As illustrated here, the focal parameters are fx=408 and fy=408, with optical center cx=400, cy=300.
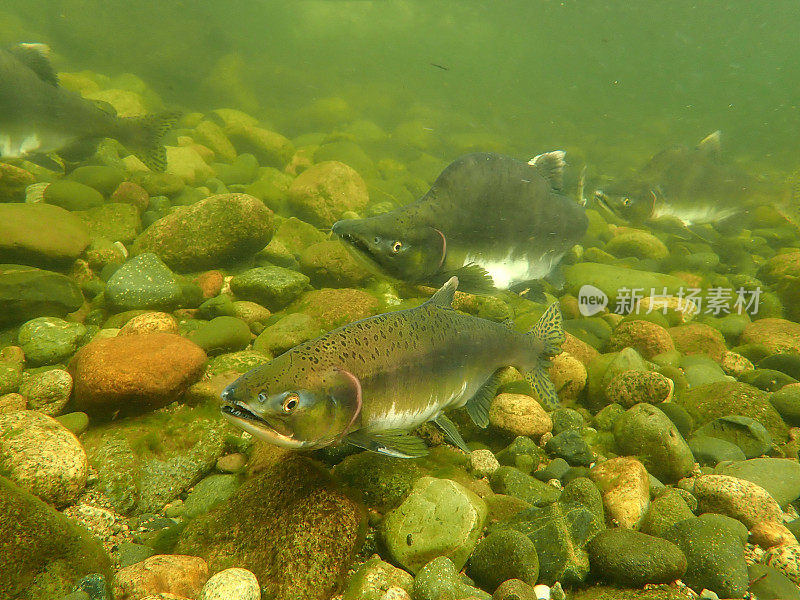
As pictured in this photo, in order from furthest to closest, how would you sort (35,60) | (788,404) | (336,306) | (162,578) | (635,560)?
(35,60) → (336,306) → (788,404) → (635,560) → (162,578)

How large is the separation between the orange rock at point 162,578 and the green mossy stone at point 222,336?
2.14 m

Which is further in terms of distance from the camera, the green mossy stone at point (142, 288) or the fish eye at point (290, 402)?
the green mossy stone at point (142, 288)

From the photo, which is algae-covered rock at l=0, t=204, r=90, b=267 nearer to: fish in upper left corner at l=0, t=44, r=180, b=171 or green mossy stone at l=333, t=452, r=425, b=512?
fish in upper left corner at l=0, t=44, r=180, b=171

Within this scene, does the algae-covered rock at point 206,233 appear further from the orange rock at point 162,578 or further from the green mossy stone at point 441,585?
the green mossy stone at point 441,585

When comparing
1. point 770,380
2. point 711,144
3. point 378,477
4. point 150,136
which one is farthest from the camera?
point 711,144

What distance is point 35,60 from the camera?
7.50 m

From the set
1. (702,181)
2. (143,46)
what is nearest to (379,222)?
(702,181)

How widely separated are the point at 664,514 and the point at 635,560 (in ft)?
2.51

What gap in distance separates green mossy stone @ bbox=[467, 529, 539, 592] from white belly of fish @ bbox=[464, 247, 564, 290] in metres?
2.38

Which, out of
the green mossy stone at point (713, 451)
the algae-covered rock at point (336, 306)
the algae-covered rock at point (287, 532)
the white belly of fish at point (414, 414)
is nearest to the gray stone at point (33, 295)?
the algae-covered rock at point (336, 306)

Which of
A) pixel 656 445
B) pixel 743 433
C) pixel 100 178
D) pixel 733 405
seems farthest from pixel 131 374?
pixel 100 178

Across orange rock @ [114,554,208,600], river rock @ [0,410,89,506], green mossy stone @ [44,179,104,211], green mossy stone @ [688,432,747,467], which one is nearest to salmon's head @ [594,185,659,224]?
green mossy stone @ [688,432,747,467]

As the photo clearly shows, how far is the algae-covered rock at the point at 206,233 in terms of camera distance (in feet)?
19.7

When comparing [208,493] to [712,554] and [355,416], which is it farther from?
[712,554]
